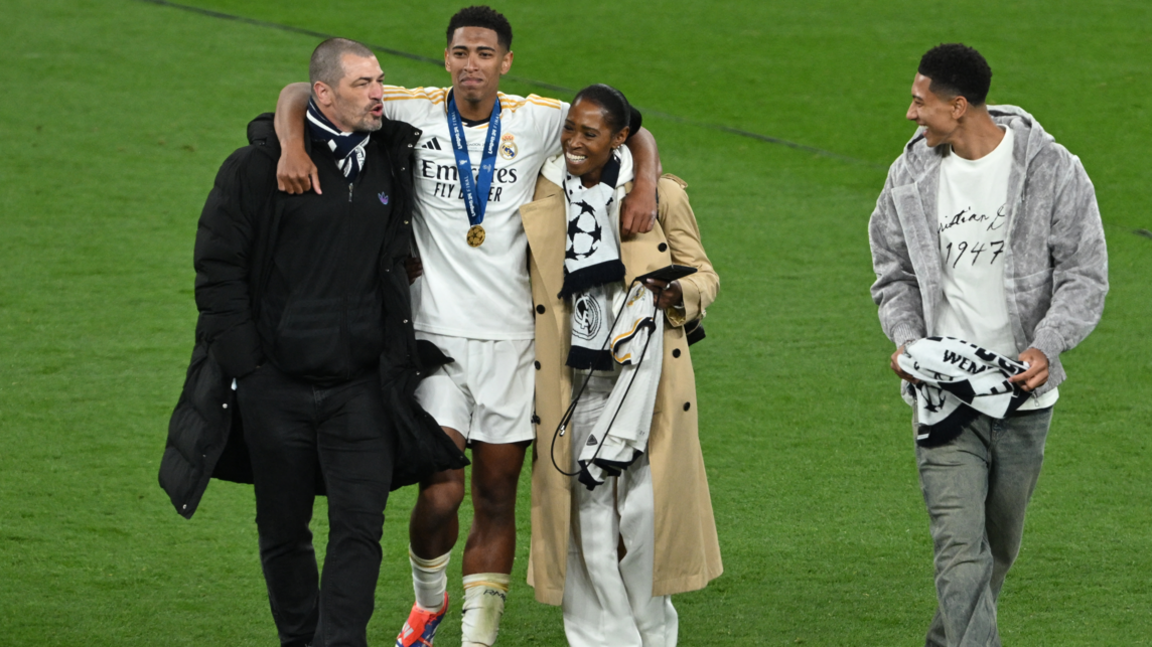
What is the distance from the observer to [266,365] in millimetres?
3971

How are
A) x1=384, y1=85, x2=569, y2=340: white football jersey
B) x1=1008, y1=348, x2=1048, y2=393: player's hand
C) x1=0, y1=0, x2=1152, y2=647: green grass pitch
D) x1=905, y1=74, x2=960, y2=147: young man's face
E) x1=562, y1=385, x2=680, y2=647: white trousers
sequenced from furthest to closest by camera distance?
x1=0, y1=0, x2=1152, y2=647: green grass pitch → x1=562, y1=385, x2=680, y2=647: white trousers → x1=384, y1=85, x2=569, y2=340: white football jersey → x1=905, y1=74, x2=960, y2=147: young man's face → x1=1008, y1=348, x2=1048, y2=393: player's hand

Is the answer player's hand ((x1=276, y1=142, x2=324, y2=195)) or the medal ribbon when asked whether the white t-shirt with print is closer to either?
the medal ribbon

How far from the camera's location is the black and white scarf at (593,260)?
165 inches

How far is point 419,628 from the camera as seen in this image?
4.50 meters

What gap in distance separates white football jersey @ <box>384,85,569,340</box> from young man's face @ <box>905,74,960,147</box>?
1.17 m

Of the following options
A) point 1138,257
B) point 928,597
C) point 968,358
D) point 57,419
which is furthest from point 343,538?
point 1138,257

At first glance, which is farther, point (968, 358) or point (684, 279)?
point (684, 279)

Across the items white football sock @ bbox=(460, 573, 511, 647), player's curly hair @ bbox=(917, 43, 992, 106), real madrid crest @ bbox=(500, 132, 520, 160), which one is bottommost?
white football sock @ bbox=(460, 573, 511, 647)

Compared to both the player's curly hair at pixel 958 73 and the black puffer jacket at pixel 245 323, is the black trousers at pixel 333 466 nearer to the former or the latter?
the black puffer jacket at pixel 245 323

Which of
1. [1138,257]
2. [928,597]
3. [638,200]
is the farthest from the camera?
[1138,257]

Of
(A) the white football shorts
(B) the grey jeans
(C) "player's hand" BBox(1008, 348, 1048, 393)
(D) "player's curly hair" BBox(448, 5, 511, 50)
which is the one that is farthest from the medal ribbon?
(C) "player's hand" BBox(1008, 348, 1048, 393)

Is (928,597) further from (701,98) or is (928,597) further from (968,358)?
(701,98)

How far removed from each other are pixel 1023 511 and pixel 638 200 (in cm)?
143

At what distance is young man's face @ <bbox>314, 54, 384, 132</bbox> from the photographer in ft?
12.9
